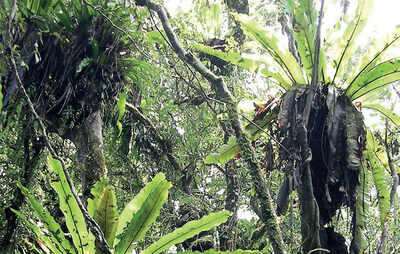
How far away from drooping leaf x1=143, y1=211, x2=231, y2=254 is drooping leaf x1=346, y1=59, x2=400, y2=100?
4.67ft

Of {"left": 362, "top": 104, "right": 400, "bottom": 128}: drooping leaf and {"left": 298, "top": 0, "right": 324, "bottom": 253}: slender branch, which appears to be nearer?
{"left": 298, "top": 0, "right": 324, "bottom": 253}: slender branch

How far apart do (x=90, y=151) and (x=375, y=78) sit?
7.34ft

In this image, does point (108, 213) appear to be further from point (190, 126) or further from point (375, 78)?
point (375, 78)

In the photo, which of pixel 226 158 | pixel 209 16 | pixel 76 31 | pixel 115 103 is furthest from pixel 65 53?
pixel 209 16

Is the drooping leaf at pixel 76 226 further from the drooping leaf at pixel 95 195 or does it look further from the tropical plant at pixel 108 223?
the drooping leaf at pixel 95 195

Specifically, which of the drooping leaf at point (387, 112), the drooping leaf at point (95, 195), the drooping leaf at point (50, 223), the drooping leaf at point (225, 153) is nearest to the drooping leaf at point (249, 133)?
the drooping leaf at point (225, 153)

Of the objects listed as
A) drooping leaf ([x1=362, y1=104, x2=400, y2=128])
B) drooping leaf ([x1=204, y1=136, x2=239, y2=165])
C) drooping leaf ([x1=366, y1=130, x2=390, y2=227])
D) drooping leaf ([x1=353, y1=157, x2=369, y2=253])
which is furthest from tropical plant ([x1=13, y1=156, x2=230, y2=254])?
drooping leaf ([x1=362, y1=104, x2=400, y2=128])

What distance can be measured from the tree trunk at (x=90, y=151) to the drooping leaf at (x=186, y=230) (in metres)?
0.76

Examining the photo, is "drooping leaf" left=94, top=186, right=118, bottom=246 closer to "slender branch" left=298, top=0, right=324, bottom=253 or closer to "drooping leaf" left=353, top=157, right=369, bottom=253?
"slender branch" left=298, top=0, right=324, bottom=253

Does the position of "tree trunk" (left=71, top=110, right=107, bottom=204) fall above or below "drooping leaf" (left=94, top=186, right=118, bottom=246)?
above

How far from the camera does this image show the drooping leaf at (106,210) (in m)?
2.47

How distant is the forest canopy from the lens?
237 centimetres

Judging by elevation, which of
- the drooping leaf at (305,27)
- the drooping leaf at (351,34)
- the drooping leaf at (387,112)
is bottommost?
the drooping leaf at (387,112)

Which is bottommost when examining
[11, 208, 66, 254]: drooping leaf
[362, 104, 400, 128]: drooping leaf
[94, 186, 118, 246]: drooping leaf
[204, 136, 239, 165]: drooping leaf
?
[11, 208, 66, 254]: drooping leaf
